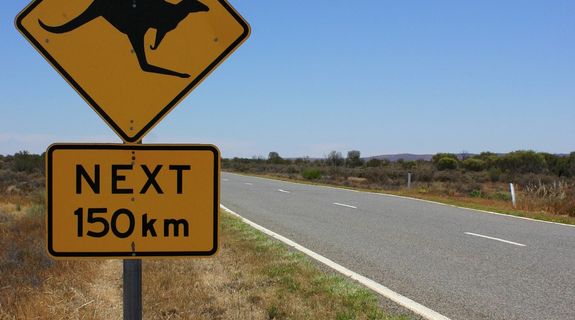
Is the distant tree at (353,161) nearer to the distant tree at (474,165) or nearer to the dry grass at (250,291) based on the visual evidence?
the distant tree at (474,165)

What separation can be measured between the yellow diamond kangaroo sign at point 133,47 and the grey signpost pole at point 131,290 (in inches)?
20.6

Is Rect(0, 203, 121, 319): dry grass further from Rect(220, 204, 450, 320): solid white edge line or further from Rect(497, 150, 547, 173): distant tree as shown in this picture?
Rect(497, 150, 547, 173): distant tree

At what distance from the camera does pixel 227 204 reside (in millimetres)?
17141

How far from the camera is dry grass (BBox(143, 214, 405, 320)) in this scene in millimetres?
4801

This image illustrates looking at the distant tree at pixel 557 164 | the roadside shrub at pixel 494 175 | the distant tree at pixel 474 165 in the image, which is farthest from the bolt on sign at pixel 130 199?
the distant tree at pixel 474 165

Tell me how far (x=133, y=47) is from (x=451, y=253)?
24.7 ft

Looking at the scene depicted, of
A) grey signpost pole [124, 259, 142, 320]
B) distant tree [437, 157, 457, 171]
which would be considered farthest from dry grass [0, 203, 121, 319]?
distant tree [437, 157, 457, 171]

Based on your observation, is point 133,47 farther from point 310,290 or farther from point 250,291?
point 310,290

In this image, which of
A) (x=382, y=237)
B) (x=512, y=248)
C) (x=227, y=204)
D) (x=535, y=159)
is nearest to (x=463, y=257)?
(x=512, y=248)

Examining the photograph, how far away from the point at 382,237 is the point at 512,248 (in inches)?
89.5

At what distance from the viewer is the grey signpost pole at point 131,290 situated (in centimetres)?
236

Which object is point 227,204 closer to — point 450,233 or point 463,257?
point 450,233

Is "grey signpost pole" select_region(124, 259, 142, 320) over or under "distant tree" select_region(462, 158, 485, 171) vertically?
under

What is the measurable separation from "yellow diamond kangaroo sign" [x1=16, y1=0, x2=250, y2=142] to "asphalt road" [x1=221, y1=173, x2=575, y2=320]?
407cm
